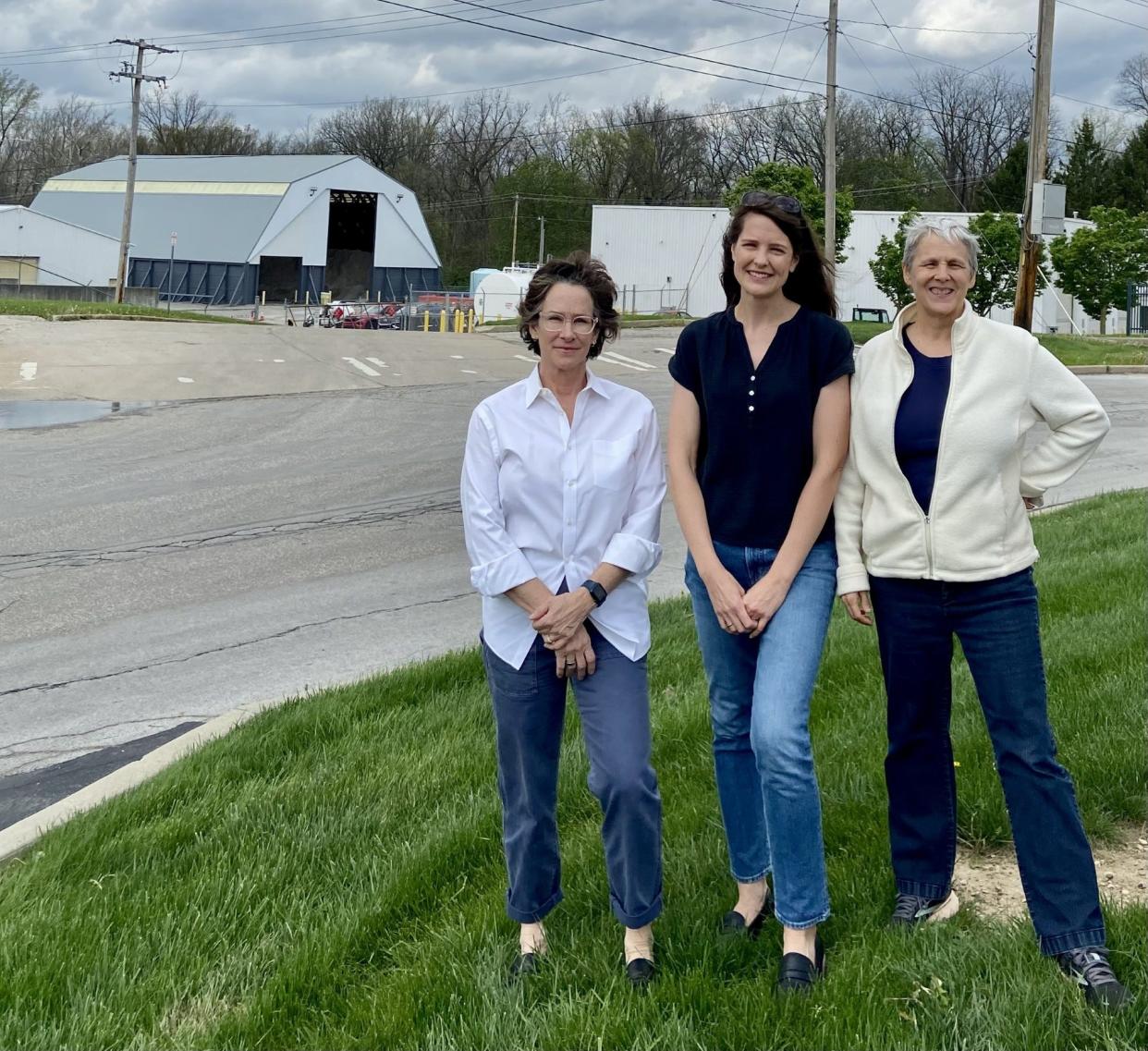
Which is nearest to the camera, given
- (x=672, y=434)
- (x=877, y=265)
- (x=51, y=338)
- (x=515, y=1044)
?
(x=515, y=1044)

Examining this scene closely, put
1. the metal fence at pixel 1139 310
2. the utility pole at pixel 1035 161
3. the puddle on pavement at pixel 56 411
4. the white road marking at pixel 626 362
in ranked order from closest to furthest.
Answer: the puddle on pavement at pixel 56 411, the utility pole at pixel 1035 161, the white road marking at pixel 626 362, the metal fence at pixel 1139 310

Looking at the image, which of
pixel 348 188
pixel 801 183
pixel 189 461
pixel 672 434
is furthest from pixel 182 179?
pixel 672 434

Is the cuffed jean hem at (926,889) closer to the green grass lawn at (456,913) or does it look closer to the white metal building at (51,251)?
the green grass lawn at (456,913)

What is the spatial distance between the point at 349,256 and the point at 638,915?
7173 cm

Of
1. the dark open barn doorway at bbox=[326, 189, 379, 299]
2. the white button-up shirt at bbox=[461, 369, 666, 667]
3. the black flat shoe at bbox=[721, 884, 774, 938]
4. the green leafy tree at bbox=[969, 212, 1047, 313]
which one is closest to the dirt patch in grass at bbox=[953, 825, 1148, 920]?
the black flat shoe at bbox=[721, 884, 774, 938]

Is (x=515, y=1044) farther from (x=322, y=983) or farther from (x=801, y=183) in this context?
(x=801, y=183)

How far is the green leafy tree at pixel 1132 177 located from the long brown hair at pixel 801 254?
68.3 meters

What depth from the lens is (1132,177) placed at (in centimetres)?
6700

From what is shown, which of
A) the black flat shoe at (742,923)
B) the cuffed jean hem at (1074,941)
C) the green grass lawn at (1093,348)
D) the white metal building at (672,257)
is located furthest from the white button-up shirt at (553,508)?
the white metal building at (672,257)

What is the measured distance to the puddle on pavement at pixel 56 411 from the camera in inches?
664

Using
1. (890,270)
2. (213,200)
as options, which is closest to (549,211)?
(213,200)

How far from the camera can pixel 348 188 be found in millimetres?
66875

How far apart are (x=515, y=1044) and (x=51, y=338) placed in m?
26.5

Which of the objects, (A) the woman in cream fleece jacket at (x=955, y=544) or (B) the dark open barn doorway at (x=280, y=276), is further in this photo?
(B) the dark open barn doorway at (x=280, y=276)
